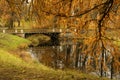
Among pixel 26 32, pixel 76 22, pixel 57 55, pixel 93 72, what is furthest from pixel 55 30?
pixel 76 22

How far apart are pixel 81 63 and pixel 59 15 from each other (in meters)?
14.1

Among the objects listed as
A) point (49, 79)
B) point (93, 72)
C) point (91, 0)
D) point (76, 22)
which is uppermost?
point (91, 0)

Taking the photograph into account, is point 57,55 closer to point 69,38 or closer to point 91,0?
point 69,38

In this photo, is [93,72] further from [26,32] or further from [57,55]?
[26,32]

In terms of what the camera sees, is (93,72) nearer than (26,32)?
Yes

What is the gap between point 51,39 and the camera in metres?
42.8

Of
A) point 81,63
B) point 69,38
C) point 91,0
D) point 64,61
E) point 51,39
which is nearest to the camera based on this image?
point 91,0

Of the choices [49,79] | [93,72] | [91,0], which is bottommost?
[93,72]

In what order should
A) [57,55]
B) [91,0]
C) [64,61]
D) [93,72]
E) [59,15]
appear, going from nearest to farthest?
1. [59,15]
2. [91,0]
3. [93,72]
4. [64,61]
5. [57,55]

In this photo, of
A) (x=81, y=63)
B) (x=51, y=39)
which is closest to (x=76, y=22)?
(x=81, y=63)

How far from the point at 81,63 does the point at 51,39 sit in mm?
21146

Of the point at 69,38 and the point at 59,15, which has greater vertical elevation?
the point at 59,15

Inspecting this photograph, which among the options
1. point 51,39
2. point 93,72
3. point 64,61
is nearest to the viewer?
point 93,72

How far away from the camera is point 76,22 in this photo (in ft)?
30.5
